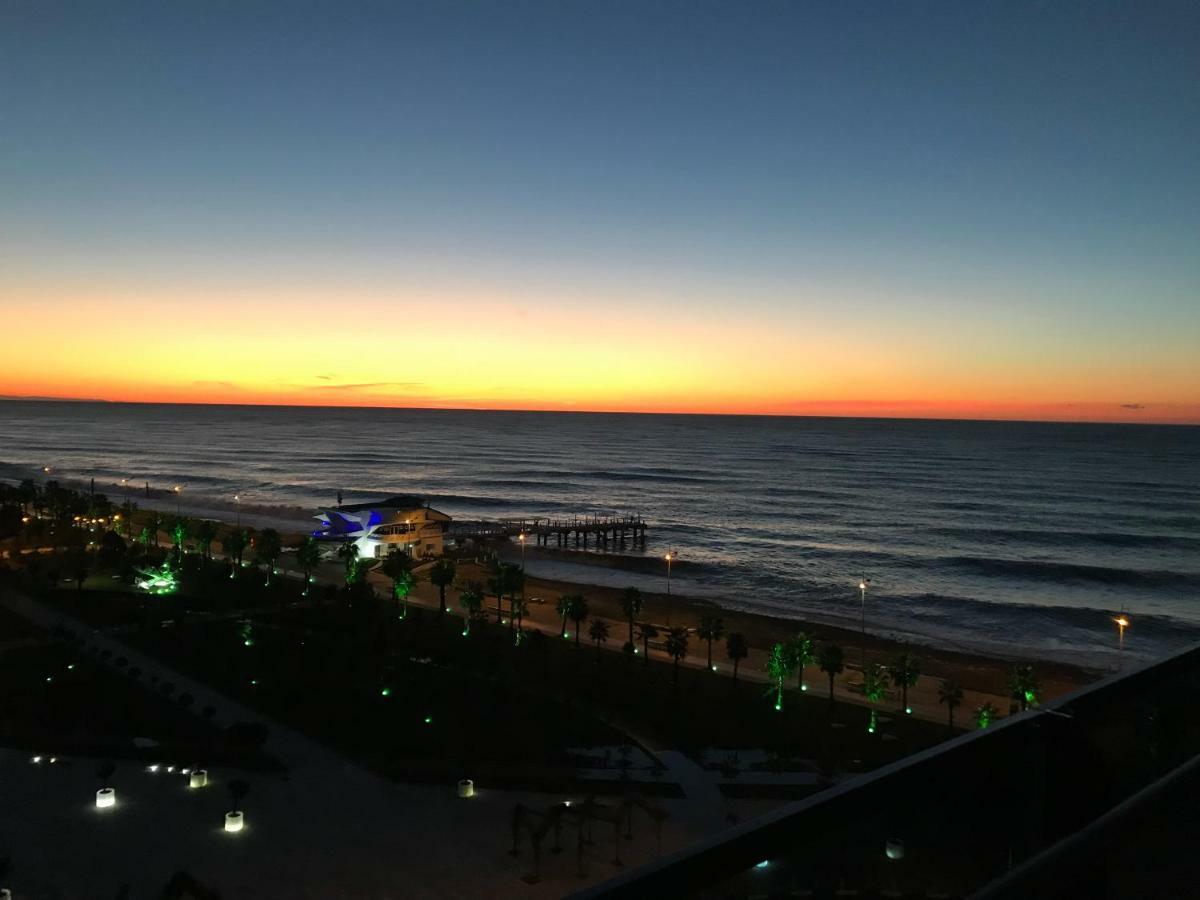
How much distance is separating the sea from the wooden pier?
2.90m

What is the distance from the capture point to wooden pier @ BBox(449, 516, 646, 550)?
217ft

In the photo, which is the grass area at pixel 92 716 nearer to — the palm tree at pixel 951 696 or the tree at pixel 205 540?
the tree at pixel 205 540

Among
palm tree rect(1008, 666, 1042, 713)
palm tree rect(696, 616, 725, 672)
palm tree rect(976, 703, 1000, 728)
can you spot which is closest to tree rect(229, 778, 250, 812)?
palm tree rect(696, 616, 725, 672)

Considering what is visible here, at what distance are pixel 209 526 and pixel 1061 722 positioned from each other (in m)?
56.5

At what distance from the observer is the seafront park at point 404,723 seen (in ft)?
58.9

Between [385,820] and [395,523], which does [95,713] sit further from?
[395,523]

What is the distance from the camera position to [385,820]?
63.1 feet

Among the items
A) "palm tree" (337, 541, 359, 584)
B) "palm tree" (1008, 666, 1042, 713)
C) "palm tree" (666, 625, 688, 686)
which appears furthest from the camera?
"palm tree" (337, 541, 359, 584)

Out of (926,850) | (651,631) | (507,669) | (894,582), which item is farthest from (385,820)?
(894,582)

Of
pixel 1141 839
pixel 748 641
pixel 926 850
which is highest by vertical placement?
pixel 1141 839

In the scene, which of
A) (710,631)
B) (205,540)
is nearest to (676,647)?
(710,631)

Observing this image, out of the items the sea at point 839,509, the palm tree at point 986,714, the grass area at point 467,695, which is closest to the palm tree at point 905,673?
the grass area at point 467,695

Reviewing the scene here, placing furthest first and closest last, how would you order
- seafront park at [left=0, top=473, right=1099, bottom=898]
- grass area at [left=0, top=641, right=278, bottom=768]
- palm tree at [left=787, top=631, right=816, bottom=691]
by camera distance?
palm tree at [left=787, top=631, right=816, bottom=691], grass area at [left=0, top=641, right=278, bottom=768], seafront park at [left=0, top=473, right=1099, bottom=898]

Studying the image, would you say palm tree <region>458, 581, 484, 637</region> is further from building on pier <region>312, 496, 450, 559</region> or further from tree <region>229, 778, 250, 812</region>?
building on pier <region>312, 496, 450, 559</region>
